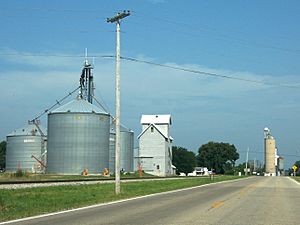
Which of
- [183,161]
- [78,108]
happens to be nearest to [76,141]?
[78,108]

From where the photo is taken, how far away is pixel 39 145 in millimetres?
76938

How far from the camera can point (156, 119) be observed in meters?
96.9

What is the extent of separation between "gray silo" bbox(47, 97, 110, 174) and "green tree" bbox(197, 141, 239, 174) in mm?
94764

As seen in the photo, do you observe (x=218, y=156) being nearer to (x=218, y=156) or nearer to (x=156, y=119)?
(x=218, y=156)

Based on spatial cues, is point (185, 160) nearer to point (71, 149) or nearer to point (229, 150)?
point (229, 150)

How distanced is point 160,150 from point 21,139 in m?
28.0

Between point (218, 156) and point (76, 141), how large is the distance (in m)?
99.6

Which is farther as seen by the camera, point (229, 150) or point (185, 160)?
point (229, 150)

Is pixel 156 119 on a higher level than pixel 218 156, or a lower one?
higher

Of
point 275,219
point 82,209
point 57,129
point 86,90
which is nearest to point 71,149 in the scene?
point 57,129

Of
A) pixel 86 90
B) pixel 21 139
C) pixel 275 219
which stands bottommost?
pixel 275 219

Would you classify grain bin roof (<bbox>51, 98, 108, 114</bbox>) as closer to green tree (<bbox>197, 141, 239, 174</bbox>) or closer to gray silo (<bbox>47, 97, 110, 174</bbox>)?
gray silo (<bbox>47, 97, 110, 174</bbox>)

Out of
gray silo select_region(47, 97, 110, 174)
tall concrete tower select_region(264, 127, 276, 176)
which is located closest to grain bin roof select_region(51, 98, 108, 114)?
gray silo select_region(47, 97, 110, 174)

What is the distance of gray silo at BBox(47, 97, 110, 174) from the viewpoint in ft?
210
